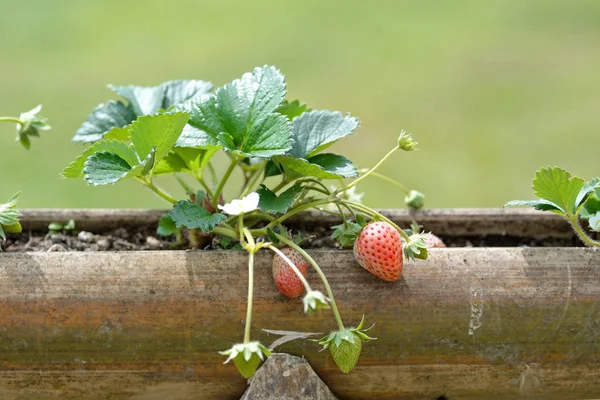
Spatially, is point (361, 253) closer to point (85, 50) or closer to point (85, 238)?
point (85, 238)

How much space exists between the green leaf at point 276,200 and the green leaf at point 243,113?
4cm

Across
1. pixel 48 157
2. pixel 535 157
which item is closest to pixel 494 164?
pixel 535 157

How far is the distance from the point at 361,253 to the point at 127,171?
0.22 meters

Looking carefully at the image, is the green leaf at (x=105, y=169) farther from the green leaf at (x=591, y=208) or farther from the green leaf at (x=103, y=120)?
the green leaf at (x=591, y=208)

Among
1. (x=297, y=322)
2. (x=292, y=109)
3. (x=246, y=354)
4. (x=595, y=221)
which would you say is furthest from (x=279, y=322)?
(x=595, y=221)

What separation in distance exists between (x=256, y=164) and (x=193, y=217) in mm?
168

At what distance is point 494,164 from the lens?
6.56ft

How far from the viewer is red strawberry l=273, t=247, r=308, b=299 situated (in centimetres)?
70

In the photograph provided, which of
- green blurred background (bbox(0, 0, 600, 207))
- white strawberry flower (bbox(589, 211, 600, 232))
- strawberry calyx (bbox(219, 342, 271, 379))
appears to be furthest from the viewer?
green blurred background (bbox(0, 0, 600, 207))

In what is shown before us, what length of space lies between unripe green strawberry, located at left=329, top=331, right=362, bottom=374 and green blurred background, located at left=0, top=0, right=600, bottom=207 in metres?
1.23

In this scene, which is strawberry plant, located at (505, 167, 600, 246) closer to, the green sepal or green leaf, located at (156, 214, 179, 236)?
the green sepal

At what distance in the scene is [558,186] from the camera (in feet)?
2.45

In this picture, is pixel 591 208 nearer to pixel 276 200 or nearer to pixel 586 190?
pixel 586 190

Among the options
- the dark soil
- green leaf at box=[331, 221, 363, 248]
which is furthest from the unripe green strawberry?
the dark soil
